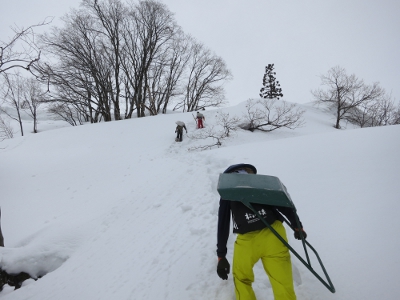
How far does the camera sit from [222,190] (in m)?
1.67

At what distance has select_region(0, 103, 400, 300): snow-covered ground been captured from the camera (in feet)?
7.15

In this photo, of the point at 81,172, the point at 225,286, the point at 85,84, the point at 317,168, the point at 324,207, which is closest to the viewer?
the point at 225,286

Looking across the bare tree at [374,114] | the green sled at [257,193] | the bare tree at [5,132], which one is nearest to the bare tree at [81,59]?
the bare tree at [5,132]

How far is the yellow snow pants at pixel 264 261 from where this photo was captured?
1566mm

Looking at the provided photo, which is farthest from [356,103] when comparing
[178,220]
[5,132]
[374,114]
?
[5,132]

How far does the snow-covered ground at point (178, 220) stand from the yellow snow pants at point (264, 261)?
1.87ft

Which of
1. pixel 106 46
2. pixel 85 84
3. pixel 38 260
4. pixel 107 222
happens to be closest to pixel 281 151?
pixel 107 222

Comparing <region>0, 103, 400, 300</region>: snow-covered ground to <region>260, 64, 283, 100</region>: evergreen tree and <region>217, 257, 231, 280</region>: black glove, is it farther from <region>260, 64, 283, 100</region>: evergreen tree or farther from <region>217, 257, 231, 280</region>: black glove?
<region>260, 64, 283, 100</region>: evergreen tree

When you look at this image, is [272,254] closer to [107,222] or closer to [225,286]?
[225,286]

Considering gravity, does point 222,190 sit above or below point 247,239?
above

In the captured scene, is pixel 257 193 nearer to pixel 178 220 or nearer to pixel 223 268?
pixel 223 268

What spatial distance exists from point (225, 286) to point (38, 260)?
11.4ft

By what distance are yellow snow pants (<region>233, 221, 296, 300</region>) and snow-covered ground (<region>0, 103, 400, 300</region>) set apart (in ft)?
1.87

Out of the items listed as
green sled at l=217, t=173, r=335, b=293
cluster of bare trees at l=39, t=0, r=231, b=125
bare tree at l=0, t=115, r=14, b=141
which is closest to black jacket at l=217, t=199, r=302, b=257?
green sled at l=217, t=173, r=335, b=293
